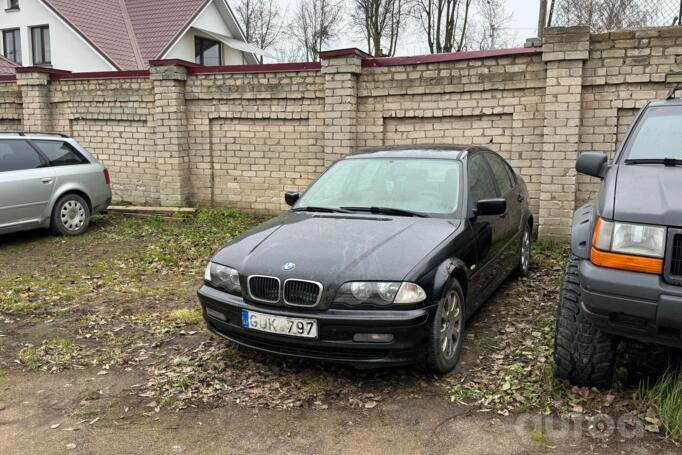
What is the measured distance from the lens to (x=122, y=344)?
4836mm

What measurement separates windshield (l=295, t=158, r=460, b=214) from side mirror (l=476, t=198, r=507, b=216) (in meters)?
0.19

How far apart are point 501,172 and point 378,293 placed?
2.97 m

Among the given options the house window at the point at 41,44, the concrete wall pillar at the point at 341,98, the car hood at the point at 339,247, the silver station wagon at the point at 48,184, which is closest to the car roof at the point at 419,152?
the car hood at the point at 339,247

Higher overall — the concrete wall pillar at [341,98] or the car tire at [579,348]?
the concrete wall pillar at [341,98]

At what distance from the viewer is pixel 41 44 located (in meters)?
27.6

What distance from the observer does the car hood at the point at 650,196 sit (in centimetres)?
298

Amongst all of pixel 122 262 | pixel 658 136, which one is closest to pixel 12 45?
pixel 122 262

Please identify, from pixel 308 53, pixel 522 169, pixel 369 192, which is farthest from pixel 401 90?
pixel 308 53

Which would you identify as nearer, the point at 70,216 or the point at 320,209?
the point at 320,209

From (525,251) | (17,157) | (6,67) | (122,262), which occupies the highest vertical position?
(6,67)

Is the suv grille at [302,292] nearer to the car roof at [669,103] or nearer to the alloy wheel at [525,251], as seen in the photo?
the car roof at [669,103]

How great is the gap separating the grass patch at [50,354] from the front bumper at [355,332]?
66.9 inches

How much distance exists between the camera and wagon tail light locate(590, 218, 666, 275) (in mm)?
2969

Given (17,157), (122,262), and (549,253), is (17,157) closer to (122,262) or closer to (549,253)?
(122,262)
